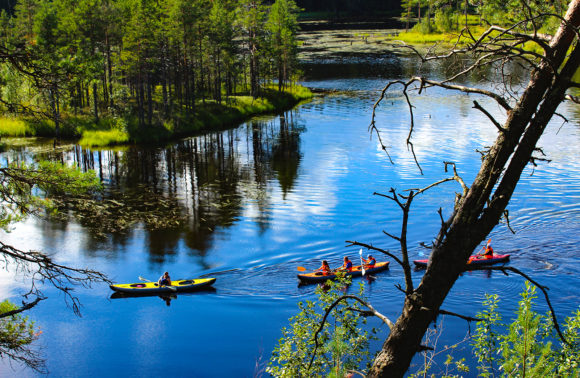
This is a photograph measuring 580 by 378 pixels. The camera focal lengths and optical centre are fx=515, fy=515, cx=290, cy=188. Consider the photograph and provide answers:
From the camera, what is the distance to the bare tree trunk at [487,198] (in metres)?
4.41

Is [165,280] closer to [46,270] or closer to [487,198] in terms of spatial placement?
[46,270]

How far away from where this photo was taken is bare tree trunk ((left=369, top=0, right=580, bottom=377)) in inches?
174

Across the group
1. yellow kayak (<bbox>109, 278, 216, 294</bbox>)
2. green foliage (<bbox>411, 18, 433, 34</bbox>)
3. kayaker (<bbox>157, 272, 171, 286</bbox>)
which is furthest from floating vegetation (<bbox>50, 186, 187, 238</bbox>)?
green foliage (<bbox>411, 18, 433, 34</bbox>)

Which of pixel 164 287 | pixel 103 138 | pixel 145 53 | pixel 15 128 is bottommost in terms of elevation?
pixel 164 287

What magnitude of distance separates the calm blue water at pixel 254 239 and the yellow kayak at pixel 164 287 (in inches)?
18.6

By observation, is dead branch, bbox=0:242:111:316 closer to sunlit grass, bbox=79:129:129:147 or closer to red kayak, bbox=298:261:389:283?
red kayak, bbox=298:261:389:283

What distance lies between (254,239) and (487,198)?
22.7 metres

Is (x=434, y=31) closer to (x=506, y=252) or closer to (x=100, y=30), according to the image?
(x=100, y=30)

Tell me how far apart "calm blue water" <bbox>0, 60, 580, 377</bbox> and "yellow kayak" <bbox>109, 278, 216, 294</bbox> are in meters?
0.47

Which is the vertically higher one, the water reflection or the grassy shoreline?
A: the grassy shoreline

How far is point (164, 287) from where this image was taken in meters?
22.0

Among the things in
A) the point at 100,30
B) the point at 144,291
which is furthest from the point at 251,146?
the point at 144,291

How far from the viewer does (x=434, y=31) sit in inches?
4269

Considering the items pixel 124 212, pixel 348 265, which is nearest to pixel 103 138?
pixel 124 212
